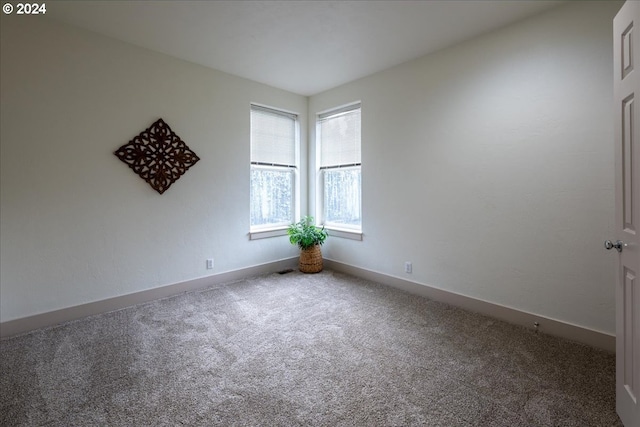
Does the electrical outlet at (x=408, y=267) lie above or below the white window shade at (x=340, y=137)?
below

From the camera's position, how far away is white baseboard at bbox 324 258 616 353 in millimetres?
2271

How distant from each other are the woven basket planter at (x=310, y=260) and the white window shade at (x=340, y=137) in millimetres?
1317

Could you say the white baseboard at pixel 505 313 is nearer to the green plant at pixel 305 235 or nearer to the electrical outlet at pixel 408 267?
the electrical outlet at pixel 408 267

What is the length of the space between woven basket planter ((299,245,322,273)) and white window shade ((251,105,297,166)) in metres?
1.38

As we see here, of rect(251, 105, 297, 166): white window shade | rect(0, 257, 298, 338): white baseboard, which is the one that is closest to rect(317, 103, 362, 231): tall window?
rect(251, 105, 297, 166): white window shade

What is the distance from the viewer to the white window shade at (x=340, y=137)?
4.12 metres

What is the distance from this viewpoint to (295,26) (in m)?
2.70

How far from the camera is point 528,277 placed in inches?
103

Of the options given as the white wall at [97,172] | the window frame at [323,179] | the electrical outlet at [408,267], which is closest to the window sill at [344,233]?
the window frame at [323,179]

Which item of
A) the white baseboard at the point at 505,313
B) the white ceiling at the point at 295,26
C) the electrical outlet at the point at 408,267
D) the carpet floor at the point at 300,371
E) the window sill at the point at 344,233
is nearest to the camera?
the carpet floor at the point at 300,371

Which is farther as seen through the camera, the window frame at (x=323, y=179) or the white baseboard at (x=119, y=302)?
the window frame at (x=323, y=179)

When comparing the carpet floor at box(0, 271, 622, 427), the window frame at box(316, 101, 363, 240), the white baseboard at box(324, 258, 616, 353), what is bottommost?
the carpet floor at box(0, 271, 622, 427)

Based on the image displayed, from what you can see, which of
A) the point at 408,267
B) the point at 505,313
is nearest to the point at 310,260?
the point at 408,267

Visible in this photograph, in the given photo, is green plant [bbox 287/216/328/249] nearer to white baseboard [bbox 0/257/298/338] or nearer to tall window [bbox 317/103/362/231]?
tall window [bbox 317/103/362/231]
